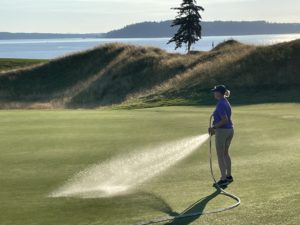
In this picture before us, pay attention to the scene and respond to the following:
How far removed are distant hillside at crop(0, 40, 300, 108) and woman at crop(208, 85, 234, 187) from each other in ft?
72.8

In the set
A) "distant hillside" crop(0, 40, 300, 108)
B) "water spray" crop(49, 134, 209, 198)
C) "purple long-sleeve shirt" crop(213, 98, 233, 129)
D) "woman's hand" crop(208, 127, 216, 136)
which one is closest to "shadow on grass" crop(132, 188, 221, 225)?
"water spray" crop(49, 134, 209, 198)

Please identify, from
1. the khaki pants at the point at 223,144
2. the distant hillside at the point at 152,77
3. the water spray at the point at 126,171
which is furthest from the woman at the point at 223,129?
the distant hillside at the point at 152,77

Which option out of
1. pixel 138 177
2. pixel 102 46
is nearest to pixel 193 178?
pixel 138 177

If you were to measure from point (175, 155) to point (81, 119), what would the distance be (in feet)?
29.7

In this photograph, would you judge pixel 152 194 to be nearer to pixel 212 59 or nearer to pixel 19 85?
pixel 212 59

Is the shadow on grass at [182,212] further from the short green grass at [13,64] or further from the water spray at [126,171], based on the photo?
the short green grass at [13,64]

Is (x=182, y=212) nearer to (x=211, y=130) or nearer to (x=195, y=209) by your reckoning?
(x=195, y=209)

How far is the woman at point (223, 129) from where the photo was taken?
11078mm

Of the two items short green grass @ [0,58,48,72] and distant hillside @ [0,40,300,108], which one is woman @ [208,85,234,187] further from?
short green grass @ [0,58,48,72]

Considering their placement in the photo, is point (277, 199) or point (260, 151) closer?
point (277, 199)

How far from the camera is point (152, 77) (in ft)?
188

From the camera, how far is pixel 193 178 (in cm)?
1202

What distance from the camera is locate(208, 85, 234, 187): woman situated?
11.1 meters

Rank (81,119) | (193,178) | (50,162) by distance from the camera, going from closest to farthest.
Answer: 1. (193,178)
2. (50,162)
3. (81,119)
